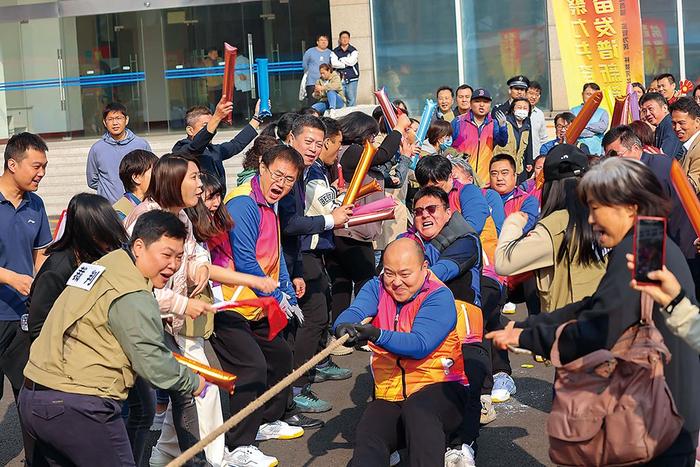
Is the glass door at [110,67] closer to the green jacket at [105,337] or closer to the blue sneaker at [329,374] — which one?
the blue sneaker at [329,374]

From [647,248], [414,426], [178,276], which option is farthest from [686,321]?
[178,276]

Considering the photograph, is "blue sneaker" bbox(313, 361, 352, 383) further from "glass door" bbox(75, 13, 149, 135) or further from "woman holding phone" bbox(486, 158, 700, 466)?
"glass door" bbox(75, 13, 149, 135)

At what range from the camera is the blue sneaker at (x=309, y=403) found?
22.4 feet

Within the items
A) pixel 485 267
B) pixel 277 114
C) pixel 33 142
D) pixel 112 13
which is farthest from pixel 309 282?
pixel 112 13

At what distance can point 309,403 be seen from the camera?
6.84 meters

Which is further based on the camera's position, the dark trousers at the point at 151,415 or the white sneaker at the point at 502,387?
the white sneaker at the point at 502,387

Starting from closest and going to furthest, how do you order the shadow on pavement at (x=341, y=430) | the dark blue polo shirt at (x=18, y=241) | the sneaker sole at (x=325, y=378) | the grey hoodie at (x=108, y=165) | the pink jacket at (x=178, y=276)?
1. the pink jacket at (x=178, y=276)
2. the dark blue polo shirt at (x=18, y=241)
3. the shadow on pavement at (x=341, y=430)
4. the sneaker sole at (x=325, y=378)
5. the grey hoodie at (x=108, y=165)

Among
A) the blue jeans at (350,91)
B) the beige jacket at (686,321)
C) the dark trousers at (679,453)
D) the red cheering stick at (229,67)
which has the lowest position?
the dark trousers at (679,453)

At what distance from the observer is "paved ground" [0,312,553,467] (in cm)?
594

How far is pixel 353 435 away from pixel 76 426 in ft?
8.50

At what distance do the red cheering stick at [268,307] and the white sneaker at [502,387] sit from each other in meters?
1.77

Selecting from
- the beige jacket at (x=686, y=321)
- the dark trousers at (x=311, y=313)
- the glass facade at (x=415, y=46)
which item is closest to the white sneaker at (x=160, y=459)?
the dark trousers at (x=311, y=313)

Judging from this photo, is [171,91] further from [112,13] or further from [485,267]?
[485,267]

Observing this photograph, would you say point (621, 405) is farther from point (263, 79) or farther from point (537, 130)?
point (263, 79)
